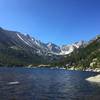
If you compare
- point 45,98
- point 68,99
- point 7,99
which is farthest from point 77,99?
point 7,99

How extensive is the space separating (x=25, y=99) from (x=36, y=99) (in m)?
2.89

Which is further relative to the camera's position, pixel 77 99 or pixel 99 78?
pixel 99 78

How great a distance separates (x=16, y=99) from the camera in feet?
209

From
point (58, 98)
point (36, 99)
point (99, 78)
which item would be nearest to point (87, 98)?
point (58, 98)

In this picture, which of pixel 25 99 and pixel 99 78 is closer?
pixel 25 99

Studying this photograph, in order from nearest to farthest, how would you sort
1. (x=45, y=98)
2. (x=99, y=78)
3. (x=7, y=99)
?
(x=7, y=99) < (x=45, y=98) < (x=99, y=78)

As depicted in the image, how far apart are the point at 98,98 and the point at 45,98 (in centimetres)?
1447

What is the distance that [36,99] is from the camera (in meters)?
64.8

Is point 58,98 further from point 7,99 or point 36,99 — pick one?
point 7,99

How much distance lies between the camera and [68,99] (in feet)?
216

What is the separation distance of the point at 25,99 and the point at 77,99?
13655mm

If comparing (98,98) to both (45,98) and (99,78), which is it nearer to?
(45,98)

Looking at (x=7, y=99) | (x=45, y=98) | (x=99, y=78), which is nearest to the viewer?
(x=7, y=99)

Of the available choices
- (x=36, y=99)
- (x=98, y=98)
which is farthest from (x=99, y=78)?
(x=36, y=99)
